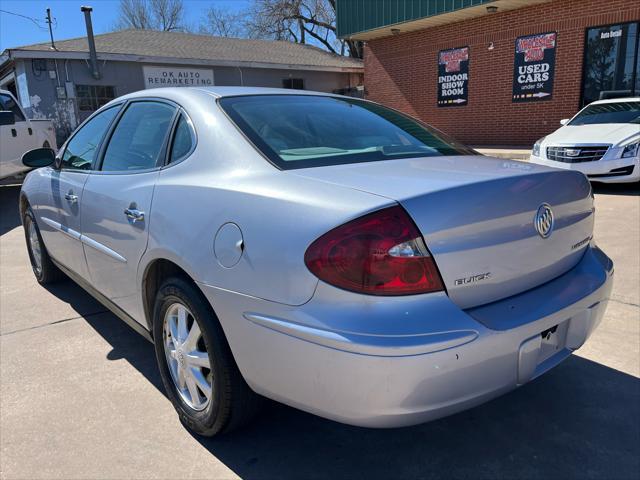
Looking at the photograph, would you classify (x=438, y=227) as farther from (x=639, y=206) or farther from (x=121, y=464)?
(x=639, y=206)

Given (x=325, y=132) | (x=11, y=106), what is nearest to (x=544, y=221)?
(x=325, y=132)

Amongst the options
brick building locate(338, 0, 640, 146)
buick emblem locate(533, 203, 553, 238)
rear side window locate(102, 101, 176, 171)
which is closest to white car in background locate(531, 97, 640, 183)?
brick building locate(338, 0, 640, 146)

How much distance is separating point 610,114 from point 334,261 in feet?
29.7

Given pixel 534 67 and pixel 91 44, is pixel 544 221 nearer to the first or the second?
pixel 534 67

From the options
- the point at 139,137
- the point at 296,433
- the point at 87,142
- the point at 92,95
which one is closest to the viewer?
the point at 296,433

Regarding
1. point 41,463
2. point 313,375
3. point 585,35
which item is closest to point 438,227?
point 313,375

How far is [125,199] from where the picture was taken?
2.67 meters

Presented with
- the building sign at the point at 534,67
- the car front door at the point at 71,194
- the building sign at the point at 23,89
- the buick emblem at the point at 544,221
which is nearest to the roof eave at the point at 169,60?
the building sign at the point at 23,89

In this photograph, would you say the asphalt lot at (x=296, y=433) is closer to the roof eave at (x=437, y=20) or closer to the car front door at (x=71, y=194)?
the car front door at (x=71, y=194)

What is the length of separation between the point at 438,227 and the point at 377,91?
1673cm

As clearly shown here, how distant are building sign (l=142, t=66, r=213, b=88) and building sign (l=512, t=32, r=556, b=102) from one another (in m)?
11.9

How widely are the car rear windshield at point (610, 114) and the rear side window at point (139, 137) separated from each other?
322 inches

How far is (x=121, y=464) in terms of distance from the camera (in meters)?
2.24

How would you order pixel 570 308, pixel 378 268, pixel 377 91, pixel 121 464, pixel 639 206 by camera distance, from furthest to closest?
1. pixel 377 91
2. pixel 639 206
3. pixel 121 464
4. pixel 570 308
5. pixel 378 268
